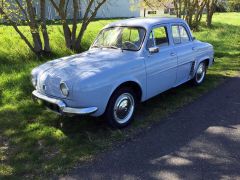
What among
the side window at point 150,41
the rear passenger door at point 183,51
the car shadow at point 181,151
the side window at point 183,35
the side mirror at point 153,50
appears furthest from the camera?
the side window at point 183,35

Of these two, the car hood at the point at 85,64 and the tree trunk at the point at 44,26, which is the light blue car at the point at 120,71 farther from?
the tree trunk at the point at 44,26

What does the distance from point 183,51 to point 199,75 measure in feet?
4.30

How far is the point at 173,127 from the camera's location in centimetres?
536

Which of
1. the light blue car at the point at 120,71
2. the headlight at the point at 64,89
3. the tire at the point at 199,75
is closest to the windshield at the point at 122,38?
the light blue car at the point at 120,71

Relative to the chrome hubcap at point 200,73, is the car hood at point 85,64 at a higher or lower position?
higher

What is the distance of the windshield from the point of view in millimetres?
5914

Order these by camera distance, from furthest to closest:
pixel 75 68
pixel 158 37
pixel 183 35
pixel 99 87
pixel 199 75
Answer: pixel 199 75 < pixel 183 35 < pixel 158 37 < pixel 75 68 < pixel 99 87

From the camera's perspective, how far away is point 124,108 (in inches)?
212

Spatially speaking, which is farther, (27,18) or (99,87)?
(27,18)

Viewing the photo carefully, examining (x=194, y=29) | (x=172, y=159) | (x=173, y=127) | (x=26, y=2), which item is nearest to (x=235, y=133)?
(x=173, y=127)

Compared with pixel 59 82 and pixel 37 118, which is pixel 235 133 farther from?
pixel 37 118

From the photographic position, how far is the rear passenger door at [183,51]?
21.8 feet

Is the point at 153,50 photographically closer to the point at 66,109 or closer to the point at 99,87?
the point at 99,87

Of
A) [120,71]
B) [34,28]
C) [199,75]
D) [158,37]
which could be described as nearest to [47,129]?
[120,71]
